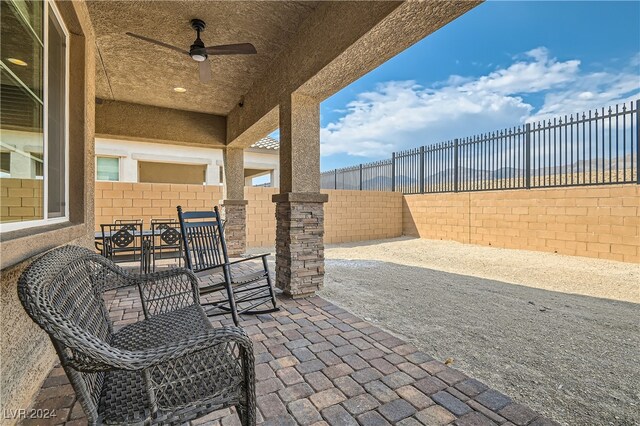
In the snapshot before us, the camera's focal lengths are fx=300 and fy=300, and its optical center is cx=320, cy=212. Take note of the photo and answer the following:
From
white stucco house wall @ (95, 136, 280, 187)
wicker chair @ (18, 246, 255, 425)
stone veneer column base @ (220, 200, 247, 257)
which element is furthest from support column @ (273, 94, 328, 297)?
white stucco house wall @ (95, 136, 280, 187)

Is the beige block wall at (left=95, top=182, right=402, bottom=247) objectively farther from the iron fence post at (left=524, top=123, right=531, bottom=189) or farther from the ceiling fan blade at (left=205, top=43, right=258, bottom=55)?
the ceiling fan blade at (left=205, top=43, right=258, bottom=55)

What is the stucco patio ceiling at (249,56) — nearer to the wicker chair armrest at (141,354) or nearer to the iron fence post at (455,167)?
the wicker chair armrest at (141,354)

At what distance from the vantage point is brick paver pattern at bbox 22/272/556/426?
56.0 inches

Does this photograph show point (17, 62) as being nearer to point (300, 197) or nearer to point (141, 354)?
point (141, 354)

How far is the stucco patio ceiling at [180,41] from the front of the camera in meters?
2.77

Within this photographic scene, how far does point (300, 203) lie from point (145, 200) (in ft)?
15.7

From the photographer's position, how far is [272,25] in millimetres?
3033

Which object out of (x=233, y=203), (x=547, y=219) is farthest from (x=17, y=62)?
(x=547, y=219)

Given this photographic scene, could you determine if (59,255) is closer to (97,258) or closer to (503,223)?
(97,258)

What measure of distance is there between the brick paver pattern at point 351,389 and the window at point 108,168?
29.2 feet

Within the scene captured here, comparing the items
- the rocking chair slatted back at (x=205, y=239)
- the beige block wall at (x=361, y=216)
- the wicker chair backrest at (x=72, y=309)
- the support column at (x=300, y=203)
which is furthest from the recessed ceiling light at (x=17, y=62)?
the beige block wall at (x=361, y=216)

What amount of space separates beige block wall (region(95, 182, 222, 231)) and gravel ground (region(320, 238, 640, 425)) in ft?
12.0

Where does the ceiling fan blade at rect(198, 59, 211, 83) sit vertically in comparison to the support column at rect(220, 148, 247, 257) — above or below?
above

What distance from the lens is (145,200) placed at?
6484mm
